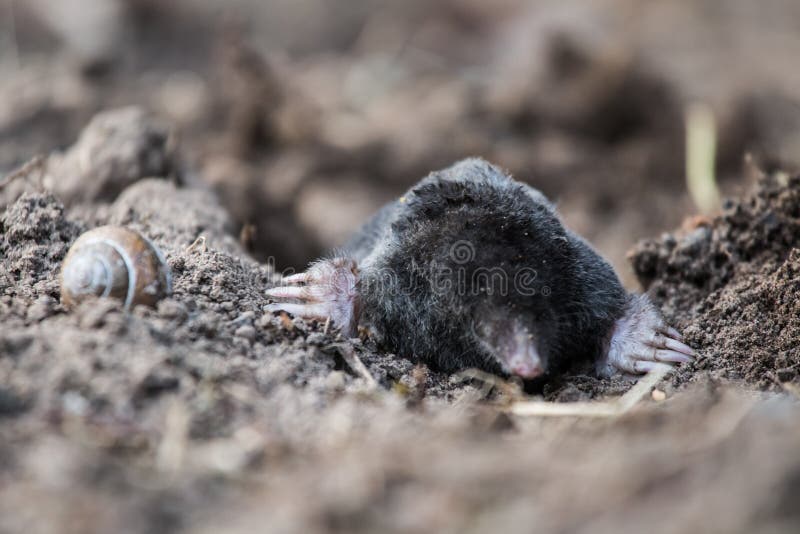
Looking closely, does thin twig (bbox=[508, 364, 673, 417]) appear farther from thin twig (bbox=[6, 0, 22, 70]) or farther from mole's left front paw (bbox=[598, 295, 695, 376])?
thin twig (bbox=[6, 0, 22, 70])

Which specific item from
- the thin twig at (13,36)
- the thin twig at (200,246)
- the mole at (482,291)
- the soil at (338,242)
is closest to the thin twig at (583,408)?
the soil at (338,242)

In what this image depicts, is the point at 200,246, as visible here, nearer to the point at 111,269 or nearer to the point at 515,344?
the point at 111,269

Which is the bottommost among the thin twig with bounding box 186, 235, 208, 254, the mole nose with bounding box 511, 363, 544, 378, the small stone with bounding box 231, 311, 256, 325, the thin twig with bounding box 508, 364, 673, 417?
the thin twig with bounding box 508, 364, 673, 417

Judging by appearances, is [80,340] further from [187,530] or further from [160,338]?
[187,530]

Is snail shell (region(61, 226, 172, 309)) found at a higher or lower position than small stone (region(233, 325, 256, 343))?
higher

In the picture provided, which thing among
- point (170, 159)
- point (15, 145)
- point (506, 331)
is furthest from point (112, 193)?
point (506, 331)

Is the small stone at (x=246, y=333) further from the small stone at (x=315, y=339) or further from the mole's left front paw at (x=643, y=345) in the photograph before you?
the mole's left front paw at (x=643, y=345)

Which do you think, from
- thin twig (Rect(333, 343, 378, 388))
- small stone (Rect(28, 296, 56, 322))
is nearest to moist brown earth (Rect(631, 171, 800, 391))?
thin twig (Rect(333, 343, 378, 388))

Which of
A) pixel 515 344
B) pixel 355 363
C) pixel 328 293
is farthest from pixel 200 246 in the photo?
pixel 515 344
